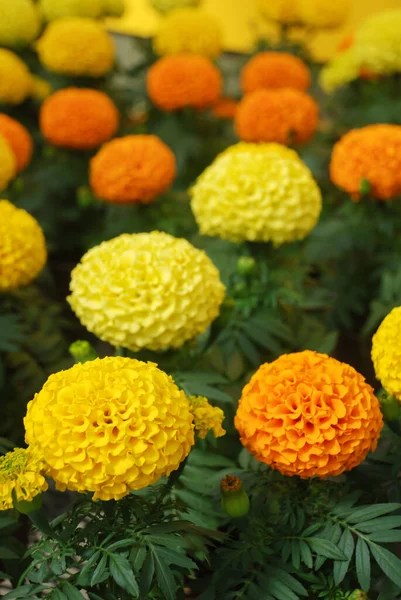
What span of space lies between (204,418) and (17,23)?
1769 mm

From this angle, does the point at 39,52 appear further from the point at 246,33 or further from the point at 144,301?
the point at 246,33

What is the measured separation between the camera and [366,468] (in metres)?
0.93

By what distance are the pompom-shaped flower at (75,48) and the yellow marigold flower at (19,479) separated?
166 cm

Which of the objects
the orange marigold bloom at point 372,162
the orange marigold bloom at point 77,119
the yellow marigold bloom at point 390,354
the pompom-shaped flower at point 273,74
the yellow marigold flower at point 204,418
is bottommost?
the orange marigold bloom at point 77,119

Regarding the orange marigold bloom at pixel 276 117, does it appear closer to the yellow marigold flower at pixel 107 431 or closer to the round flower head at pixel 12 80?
the round flower head at pixel 12 80

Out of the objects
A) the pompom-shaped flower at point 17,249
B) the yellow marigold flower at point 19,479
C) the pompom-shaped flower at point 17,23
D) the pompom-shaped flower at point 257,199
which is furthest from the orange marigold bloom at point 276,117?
the yellow marigold flower at point 19,479

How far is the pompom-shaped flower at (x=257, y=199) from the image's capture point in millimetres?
1248

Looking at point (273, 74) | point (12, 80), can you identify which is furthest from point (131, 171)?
point (273, 74)

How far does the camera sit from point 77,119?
187 centimetres

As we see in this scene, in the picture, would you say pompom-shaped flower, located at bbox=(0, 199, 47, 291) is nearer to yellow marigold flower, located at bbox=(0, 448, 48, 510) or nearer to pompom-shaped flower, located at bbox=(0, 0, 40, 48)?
yellow marigold flower, located at bbox=(0, 448, 48, 510)

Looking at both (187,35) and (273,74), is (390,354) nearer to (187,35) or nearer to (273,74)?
(273,74)

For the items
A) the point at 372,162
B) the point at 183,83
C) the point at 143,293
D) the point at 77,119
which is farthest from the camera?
the point at 183,83

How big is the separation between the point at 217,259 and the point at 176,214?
0.40m

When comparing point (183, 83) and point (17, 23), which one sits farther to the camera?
point (17, 23)
